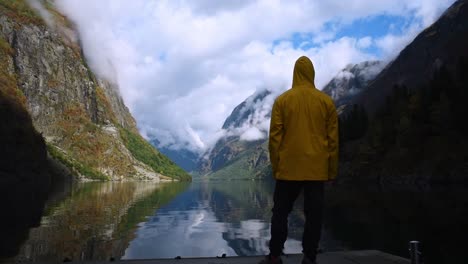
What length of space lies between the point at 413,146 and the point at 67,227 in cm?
8136

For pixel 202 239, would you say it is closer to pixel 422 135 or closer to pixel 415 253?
pixel 415 253

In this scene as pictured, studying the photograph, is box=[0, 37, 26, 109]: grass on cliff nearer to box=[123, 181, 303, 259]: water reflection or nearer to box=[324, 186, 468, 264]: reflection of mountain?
box=[123, 181, 303, 259]: water reflection

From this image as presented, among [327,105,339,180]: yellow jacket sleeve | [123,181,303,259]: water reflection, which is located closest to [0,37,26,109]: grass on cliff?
[123,181,303,259]: water reflection

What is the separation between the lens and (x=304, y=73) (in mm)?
7734

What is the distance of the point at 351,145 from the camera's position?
11994 centimetres

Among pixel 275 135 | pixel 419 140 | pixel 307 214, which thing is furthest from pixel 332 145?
pixel 419 140

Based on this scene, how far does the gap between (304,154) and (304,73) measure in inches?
63.5

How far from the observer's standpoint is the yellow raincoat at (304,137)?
714 cm

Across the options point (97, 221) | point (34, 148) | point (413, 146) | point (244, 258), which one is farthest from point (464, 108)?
point (34, 148)

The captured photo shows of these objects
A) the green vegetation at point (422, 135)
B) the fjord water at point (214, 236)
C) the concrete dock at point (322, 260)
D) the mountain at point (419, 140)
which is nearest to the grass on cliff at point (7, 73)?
the mountain at point (419, 140)

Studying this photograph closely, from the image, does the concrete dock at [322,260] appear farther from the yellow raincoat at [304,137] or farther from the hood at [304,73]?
the hood at [304,73]

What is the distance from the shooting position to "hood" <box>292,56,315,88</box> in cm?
771

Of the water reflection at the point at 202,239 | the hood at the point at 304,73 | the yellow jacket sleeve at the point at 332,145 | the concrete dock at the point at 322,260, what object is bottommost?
the water reflection at the point at 202,239

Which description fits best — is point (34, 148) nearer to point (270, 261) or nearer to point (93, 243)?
point (93, 243)
